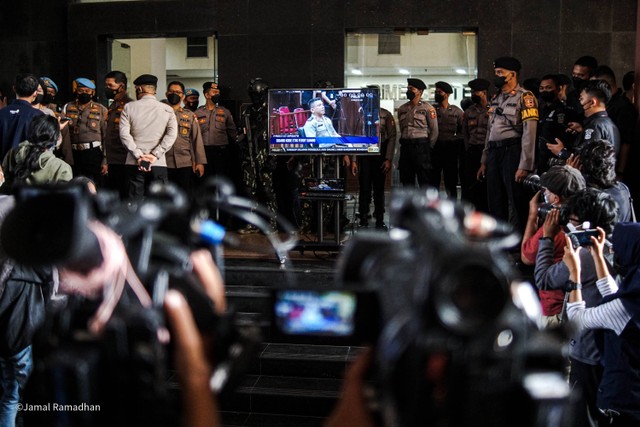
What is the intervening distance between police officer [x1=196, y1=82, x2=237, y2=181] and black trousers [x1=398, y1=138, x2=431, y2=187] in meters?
2.09

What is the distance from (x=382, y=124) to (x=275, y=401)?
4.84 meters

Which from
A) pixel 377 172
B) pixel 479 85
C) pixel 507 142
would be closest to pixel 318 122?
pixel 507 142

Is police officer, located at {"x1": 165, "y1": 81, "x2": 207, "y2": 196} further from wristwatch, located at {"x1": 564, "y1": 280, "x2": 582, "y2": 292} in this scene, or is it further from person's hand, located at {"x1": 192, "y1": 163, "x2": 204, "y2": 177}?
wristwatch, located at {"x1": 564, "y1": 280, "x2": 582, "y2": 292}

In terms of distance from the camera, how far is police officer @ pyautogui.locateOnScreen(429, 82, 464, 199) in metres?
8.98

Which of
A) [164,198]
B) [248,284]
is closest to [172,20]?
[248,284]

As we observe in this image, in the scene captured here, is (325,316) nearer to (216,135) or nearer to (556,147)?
(556,147)

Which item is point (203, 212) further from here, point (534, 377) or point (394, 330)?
point (534, 377)

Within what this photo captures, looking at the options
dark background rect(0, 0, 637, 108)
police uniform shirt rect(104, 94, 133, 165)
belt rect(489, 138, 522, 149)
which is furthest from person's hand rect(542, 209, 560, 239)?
dark background rect(0, 0, 637, 108)

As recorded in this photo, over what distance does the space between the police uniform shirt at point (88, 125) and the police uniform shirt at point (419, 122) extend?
3.42 m

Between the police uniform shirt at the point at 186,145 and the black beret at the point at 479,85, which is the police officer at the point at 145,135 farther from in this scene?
the black beret at the point at 479,85

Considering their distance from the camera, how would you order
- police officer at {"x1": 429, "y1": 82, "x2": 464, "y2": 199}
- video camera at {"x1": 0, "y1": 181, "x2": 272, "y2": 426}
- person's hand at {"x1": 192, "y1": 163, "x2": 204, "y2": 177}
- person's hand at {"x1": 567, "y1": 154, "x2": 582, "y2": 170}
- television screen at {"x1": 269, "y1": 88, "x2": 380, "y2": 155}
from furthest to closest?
police officer at {"x1": 429, "y1": 82, "x2": 464, "y2": 199} → person's hand at {"x1": 192, "y1": 163, "x2": 204, "y2": 177} → television screen at {"x1": 269, "y1": 88, "x2": 380, "y2": 155} → person's hand at {"x1": 567, "y1": 154, "x2": 582, "y2": 170} → video camera at {"x1": 0, "y1": 181, "x2": 272, "y2": 426}

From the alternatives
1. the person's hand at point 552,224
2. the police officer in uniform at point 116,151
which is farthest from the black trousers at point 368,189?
the person's hand at point 552,224

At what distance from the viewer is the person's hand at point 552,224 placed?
3.37 metres

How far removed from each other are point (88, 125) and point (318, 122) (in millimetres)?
3200
